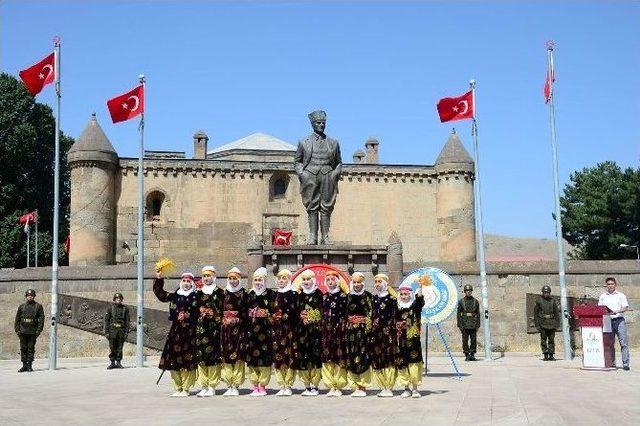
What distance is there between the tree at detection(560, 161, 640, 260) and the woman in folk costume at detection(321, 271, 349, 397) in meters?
52.8

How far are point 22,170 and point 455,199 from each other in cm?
3002

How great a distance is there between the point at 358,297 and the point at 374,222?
3555 cm

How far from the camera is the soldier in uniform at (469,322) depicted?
19250 millimetres

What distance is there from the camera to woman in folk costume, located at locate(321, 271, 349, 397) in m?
11.9

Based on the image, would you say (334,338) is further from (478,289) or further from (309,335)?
(478,289)

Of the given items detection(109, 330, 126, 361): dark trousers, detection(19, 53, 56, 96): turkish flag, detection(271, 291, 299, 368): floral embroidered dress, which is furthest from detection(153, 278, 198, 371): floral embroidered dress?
detection(19, 53, 56, 96): turkish flag

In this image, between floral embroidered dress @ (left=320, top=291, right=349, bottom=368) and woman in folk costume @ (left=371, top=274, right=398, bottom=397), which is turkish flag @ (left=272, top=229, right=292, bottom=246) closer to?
floral embroidered dress @ (left=320, top=291, right=349, bottom=368)

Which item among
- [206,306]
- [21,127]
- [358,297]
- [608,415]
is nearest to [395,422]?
[608,415]

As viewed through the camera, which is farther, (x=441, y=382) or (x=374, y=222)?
(x=374, y=222)

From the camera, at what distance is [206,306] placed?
12148 millimetres

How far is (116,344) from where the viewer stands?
18266 millimetres

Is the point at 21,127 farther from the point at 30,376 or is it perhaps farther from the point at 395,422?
the point at 395,422

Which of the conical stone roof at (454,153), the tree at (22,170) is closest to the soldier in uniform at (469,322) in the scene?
the conical stone roof at (454,153)

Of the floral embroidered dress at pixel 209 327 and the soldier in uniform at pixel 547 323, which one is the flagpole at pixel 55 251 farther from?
the soldier in uniform at pixel 547 323
